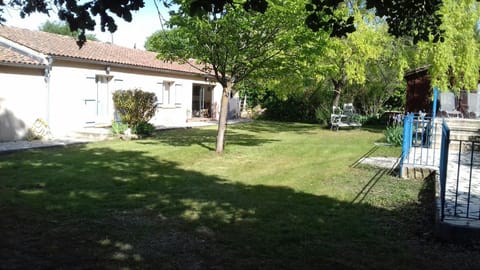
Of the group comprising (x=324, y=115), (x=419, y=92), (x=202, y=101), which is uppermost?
(x=419, y=92)

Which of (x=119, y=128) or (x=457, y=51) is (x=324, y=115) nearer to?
(x=457, y=51)

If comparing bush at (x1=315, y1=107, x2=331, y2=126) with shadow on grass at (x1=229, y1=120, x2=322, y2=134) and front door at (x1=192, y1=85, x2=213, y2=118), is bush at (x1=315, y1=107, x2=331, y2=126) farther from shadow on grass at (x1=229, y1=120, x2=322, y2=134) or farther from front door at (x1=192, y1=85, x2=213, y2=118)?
front door at (x1=192, y1=85, x2=213, y2=118)

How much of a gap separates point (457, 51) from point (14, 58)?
54.3 feet

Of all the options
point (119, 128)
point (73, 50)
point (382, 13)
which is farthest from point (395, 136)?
point (73, 50)

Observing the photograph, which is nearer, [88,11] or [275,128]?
[88,11]

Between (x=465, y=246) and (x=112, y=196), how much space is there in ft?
16.8

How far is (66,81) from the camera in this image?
690 inches

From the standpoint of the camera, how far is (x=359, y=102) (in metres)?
28.3

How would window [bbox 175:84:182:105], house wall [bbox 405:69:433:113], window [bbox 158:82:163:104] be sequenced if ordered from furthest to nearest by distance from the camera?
window [bbox 175:84:182:105], window [bbox 158:82:163:104], house wall [bbox 405:69:433:113]

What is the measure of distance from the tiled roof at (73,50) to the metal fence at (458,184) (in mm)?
11262

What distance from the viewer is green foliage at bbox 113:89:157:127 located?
1812 cm

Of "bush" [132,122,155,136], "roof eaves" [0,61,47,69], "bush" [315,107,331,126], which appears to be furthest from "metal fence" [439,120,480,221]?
"roof eaves" [0,61,47,69]

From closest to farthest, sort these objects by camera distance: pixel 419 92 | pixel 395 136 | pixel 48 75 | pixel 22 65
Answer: pixel 395 136, pixel 22 65, pixel 48 75, pixel 419 92

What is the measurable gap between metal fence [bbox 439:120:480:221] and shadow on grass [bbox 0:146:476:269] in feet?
2.09
